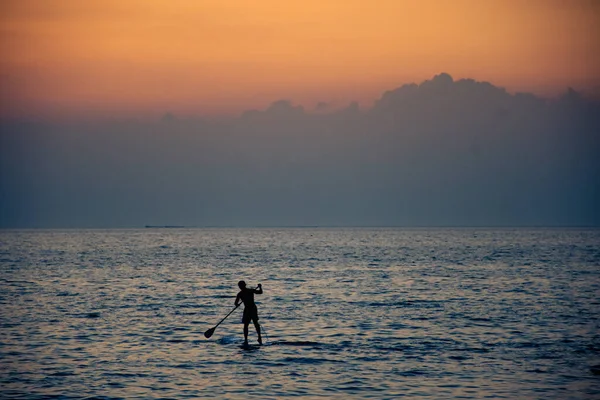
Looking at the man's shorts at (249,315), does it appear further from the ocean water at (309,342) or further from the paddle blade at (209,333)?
the paddle blade at (209,333)

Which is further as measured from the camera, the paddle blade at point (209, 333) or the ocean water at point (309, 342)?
the paddle blade at point (209, 333)

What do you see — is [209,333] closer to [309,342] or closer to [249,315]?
[249,315]

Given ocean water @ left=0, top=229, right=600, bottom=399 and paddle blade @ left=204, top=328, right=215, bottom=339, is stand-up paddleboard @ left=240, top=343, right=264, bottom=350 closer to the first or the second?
ocean water @ left=0, top=229, right=600, bottom=399

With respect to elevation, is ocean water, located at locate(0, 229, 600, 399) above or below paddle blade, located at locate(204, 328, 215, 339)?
below

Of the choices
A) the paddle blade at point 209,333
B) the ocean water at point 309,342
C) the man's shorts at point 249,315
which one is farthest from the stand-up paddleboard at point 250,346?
the paddle blade at point 209,333

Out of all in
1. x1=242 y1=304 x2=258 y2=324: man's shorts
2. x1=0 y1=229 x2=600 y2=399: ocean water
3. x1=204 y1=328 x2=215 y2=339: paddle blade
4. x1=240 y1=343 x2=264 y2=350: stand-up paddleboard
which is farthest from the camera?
x1=204 y1=328 x2=215 y2=339: paddle blade

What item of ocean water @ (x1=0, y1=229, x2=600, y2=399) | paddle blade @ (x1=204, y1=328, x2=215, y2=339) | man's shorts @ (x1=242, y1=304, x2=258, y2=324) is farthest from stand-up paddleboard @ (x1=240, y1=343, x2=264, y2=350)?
paddle blade @ (x1=204, y1=328, x2=215, y2=339)

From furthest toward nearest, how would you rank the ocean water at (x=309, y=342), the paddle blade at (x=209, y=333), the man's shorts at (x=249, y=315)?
1. the paddle blade at (x=209, y=333)
2. the man's shorts at (x=249, y=315)
3. the ocean water at (x=309, y=342)

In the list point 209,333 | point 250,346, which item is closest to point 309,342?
point 250,346

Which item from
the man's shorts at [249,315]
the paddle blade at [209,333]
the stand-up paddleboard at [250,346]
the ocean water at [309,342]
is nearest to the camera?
the ocean water at [309,342]

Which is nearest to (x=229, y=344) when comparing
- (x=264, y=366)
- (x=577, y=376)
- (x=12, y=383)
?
(x=264, y=366)

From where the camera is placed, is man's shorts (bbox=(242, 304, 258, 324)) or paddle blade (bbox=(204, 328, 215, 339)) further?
paddle blade (bbox=(204, 328, 215, 339))

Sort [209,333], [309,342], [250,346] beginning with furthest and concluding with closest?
[209,333], [309,342], [250,346]

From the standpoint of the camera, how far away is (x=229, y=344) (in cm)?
2697
